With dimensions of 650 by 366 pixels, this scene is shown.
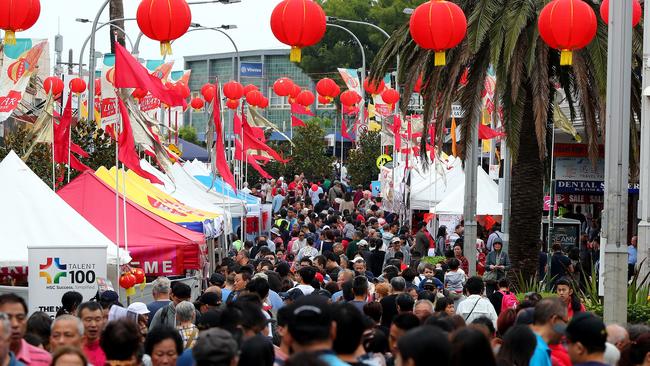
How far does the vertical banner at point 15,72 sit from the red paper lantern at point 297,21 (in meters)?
11.8

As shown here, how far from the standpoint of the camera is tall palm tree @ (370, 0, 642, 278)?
19.0 meters

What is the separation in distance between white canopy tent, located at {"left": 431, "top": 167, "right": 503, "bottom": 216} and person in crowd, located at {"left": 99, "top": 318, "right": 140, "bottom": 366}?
2297 centimetres

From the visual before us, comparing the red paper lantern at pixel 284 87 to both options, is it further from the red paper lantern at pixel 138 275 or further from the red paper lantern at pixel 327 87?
the red paper lantern at pixel 138 275

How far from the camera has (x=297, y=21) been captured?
578 inches

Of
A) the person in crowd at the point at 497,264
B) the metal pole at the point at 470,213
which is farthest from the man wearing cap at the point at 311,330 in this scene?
the metal pole at the point at 470,213

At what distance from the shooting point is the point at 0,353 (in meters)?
6.75

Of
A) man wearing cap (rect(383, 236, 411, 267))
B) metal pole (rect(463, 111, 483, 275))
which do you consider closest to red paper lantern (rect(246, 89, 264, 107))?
man wearing cap (rect(383, 236, 411, 267))

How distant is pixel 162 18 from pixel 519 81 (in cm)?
603

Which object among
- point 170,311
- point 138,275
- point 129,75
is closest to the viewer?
point 170,311

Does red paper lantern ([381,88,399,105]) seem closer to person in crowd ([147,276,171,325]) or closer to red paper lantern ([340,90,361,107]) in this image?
red paper lantern ([340,90,361,107])

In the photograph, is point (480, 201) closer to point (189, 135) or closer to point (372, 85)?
point (372, 85)

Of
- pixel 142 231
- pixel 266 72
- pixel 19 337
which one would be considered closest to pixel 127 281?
pixel 142 231

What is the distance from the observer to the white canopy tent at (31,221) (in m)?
16.0

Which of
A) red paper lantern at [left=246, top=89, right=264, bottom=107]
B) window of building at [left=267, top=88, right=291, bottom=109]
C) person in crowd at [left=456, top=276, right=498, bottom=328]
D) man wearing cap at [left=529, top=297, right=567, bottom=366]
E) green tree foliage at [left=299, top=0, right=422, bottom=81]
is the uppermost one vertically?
green tree foliage at [left=299, top=0, right=422, bottom=81]
